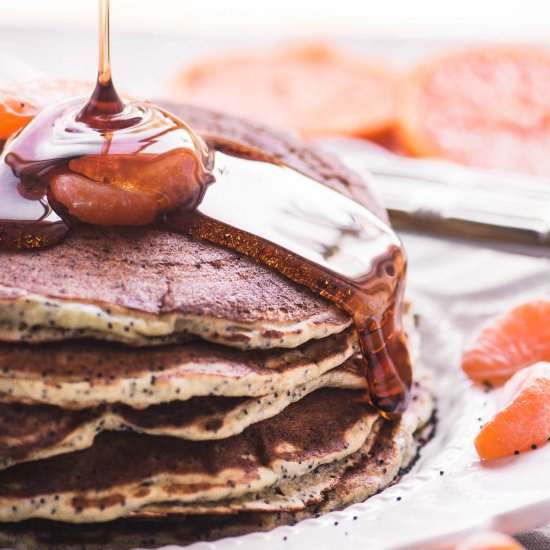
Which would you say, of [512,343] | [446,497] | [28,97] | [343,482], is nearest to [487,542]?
[446,497]

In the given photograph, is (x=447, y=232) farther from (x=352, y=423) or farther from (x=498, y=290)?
(x=352, y=423)

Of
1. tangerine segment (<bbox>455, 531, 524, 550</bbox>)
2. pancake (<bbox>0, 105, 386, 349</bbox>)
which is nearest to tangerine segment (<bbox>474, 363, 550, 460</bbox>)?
tangerine segment (<bbox>455, 531, 524, 550</bbox>)

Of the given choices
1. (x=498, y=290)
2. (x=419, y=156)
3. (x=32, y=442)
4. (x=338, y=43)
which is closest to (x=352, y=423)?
(x=32, y=442)

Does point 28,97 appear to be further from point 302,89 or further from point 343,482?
point 302,89

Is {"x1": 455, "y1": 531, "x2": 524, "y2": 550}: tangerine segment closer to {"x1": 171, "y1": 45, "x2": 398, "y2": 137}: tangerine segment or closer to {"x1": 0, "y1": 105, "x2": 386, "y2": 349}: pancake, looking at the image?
{"x1": 0, "y1": 105, "x2": 386, "y2": 349}: pancake

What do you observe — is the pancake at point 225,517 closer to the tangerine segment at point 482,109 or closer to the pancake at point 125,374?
the pancake at point 125,374

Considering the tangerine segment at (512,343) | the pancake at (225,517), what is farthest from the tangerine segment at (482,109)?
the pancake at (225,517)
